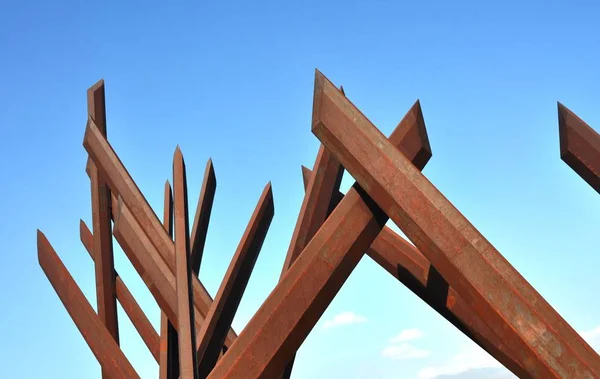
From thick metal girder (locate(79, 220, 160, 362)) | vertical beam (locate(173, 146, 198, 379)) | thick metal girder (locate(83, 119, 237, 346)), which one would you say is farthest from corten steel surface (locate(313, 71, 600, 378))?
thick metal girder (locate(79, 220, 160, 362))

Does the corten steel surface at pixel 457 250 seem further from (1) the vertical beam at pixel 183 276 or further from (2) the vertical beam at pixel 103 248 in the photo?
(2) the vertical beam at pixel 103 248

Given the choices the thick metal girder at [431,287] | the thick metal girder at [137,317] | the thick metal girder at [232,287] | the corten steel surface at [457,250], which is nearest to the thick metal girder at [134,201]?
the thick metal girder at [232,287]

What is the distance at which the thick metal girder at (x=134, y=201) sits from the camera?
7195mm

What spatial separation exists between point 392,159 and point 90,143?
4924 millimetres

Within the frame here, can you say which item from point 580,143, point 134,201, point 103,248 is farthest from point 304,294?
point 103,248

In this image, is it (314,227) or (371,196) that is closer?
(371,196)

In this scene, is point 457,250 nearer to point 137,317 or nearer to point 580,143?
point 580,143

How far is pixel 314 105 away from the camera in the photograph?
534cm

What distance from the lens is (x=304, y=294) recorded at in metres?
5.09

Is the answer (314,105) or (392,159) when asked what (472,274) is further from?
(314,105)

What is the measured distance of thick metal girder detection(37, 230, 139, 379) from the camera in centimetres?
677

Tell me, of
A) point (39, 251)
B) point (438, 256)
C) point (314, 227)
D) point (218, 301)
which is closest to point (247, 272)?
point (218, 301)

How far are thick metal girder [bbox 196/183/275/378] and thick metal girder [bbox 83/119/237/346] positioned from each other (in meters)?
0.70

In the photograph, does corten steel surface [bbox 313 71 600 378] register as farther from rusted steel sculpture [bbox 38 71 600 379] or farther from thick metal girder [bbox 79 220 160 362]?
thick metal girder [bbox 79 220 160 362]
